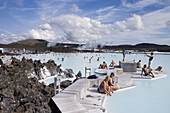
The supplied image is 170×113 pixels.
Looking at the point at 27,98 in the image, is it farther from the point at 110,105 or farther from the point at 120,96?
the point at 120,96

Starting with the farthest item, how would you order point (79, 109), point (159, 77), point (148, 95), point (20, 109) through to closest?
point (159, 77) < point (148, 95) < point (20, 109) < point (79, 109)

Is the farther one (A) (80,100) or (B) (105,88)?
(B) (105,88)

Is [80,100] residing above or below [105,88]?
below

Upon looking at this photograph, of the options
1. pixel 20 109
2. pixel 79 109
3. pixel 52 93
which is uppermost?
pixel 79 109

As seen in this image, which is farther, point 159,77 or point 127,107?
point 159,77

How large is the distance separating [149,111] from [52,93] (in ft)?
13.2

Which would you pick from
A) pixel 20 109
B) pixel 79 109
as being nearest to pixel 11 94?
pixel 20 109

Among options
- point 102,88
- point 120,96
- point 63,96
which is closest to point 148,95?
point 120,96

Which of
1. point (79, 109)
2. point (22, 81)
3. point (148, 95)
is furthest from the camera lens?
point (22, 81)

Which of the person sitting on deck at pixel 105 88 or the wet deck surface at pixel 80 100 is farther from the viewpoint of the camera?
the person sitting on deck at pixel 105 88

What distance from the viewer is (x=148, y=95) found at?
5.89m

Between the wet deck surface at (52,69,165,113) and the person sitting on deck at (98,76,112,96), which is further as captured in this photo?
the person sitting on deck at (98,76,112,96)

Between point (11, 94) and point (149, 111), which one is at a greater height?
point (11, 94)

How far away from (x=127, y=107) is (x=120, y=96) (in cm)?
73
